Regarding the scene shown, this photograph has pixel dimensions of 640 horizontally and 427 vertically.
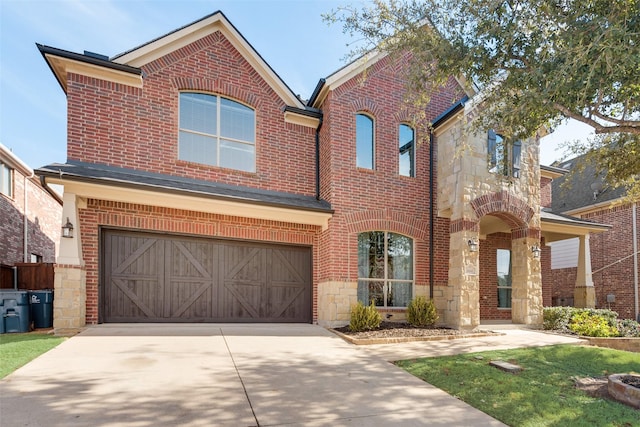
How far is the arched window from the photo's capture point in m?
10.9

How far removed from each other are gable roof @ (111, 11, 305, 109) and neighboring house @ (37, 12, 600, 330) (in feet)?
0.14

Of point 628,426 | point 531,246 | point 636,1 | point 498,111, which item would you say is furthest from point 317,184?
point 628,426

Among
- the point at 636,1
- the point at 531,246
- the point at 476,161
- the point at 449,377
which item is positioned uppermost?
the point at 636,1

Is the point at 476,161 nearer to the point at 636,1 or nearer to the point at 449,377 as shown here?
the point at 636,1

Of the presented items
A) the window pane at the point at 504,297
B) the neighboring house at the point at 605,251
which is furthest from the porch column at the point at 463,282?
the neighboring house at the point at 605,251

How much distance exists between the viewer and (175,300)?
9406mm

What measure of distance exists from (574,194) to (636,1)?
17.1 m

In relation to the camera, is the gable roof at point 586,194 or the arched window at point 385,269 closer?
the arched window at point 385,269

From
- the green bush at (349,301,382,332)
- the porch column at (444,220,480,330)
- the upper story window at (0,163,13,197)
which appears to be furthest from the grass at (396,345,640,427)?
the upper story window at (0,163,13,197)

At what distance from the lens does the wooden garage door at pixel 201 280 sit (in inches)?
352

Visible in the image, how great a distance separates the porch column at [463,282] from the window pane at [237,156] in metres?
6.29

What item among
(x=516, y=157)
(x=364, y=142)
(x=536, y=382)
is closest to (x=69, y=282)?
(x=364, y=142)

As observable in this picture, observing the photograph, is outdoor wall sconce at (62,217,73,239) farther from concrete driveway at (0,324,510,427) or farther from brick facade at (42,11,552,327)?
concrete driveway at (0,324,510,427)

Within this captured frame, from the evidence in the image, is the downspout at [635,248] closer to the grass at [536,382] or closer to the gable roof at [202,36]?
the grass at [536,382]
